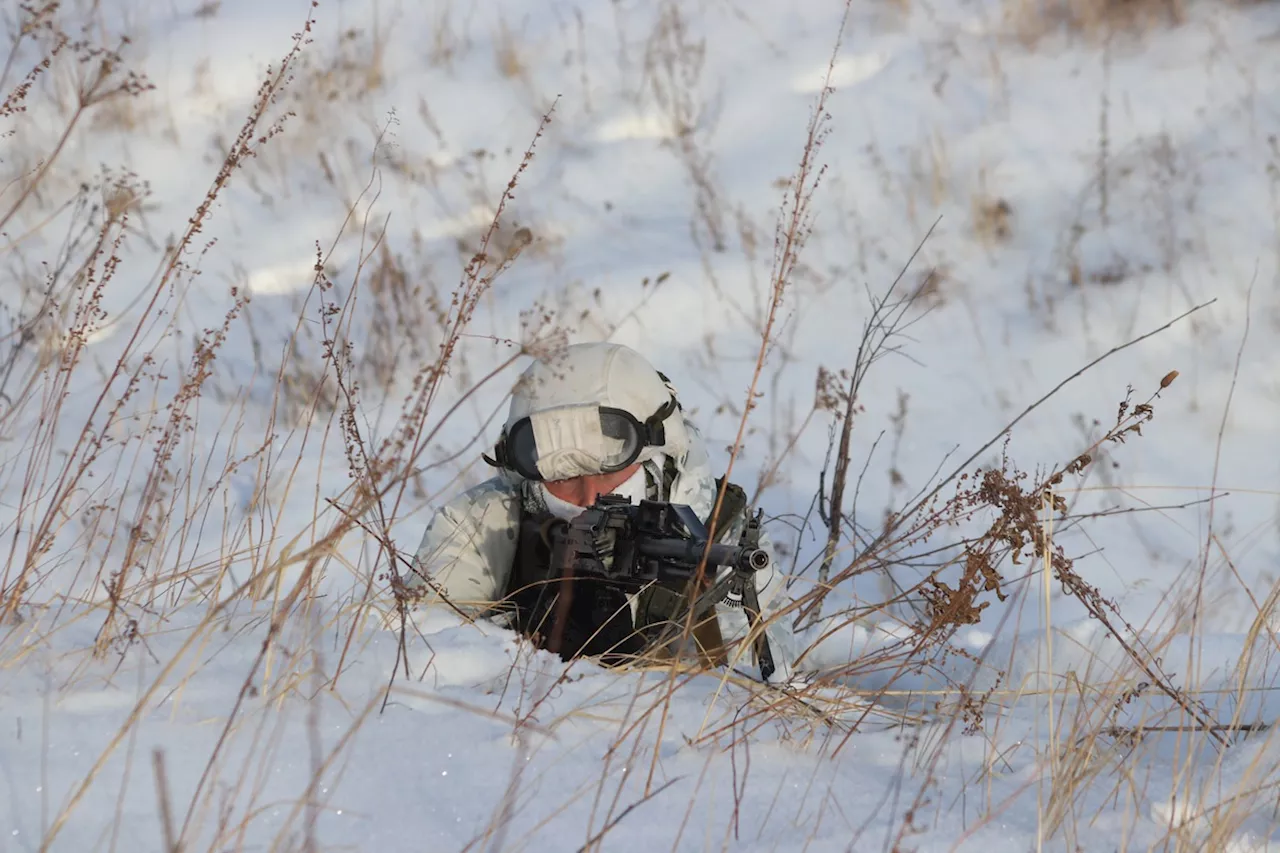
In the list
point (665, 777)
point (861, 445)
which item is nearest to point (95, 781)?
point (665, 777)

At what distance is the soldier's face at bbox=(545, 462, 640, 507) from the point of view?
2.59m

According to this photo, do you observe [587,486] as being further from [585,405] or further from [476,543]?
[476,543]

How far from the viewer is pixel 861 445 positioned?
4.46 meters

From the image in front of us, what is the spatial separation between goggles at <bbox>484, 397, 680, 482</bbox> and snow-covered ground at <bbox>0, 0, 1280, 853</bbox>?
224 mm

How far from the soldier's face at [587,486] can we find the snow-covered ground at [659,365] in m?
0.26

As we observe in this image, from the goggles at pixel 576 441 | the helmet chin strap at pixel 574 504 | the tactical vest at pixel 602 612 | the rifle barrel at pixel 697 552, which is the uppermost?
the goggles at pixel 576 441

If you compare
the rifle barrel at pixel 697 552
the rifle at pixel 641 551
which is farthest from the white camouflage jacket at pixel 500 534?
the rifle barrel at pixel 697 552

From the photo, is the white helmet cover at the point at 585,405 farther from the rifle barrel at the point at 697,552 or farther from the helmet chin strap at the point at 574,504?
the rifle barrel at the point at 697,552

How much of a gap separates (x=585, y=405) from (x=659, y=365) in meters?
2.39

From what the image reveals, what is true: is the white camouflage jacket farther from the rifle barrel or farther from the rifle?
the rifle barrel

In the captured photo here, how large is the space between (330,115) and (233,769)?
535 centimetres

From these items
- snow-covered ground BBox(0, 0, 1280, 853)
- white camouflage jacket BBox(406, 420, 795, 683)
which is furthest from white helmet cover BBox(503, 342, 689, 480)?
snow-covered ground BBox(0, 0, 1280, 853)

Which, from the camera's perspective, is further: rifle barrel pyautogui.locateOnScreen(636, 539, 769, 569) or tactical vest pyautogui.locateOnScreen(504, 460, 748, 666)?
tactical vest pyautogui.locateOnScreen(504, 460, 748, 666)

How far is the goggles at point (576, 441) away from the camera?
2510 millimetres
